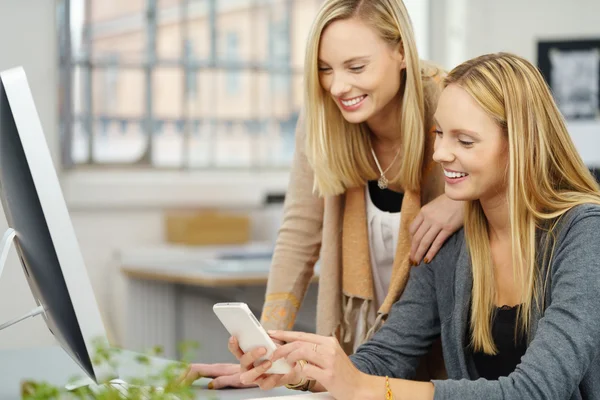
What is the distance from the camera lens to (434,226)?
5.98 feet

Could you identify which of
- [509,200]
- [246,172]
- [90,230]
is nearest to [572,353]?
[509,200]

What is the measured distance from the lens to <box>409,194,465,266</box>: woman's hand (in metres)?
1.81

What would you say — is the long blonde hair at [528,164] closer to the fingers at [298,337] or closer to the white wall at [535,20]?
the fingers at [298,337]

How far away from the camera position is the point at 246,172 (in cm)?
538

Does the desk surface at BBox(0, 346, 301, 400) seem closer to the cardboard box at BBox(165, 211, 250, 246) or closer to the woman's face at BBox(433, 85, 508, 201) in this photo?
the woman's face at BBox(433, 85, 508, 201)

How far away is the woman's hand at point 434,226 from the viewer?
1807 millimetres

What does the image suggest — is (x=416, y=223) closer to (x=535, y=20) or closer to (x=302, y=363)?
(x=302, y=363)

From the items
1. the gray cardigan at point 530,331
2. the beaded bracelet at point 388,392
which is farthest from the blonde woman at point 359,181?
the beaded bracelet at point 388,392

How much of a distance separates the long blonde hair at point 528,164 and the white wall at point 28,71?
328 centimetres

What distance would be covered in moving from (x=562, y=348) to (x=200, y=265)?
294cm

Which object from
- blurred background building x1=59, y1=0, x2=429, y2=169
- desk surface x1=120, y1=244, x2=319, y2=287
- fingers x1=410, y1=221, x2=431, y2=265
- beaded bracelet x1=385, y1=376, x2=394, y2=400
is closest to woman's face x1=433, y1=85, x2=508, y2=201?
fingers x1=410, y1=221, x2=431, y2=265

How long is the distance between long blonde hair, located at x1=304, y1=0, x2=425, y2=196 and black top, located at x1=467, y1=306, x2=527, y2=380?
0.42 metres

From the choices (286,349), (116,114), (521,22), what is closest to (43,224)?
(286,349)

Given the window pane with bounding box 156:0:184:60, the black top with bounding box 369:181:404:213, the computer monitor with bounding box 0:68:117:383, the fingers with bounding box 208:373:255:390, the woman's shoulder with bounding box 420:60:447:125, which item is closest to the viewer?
the computer monitor with bounding box 0:68:117:383
